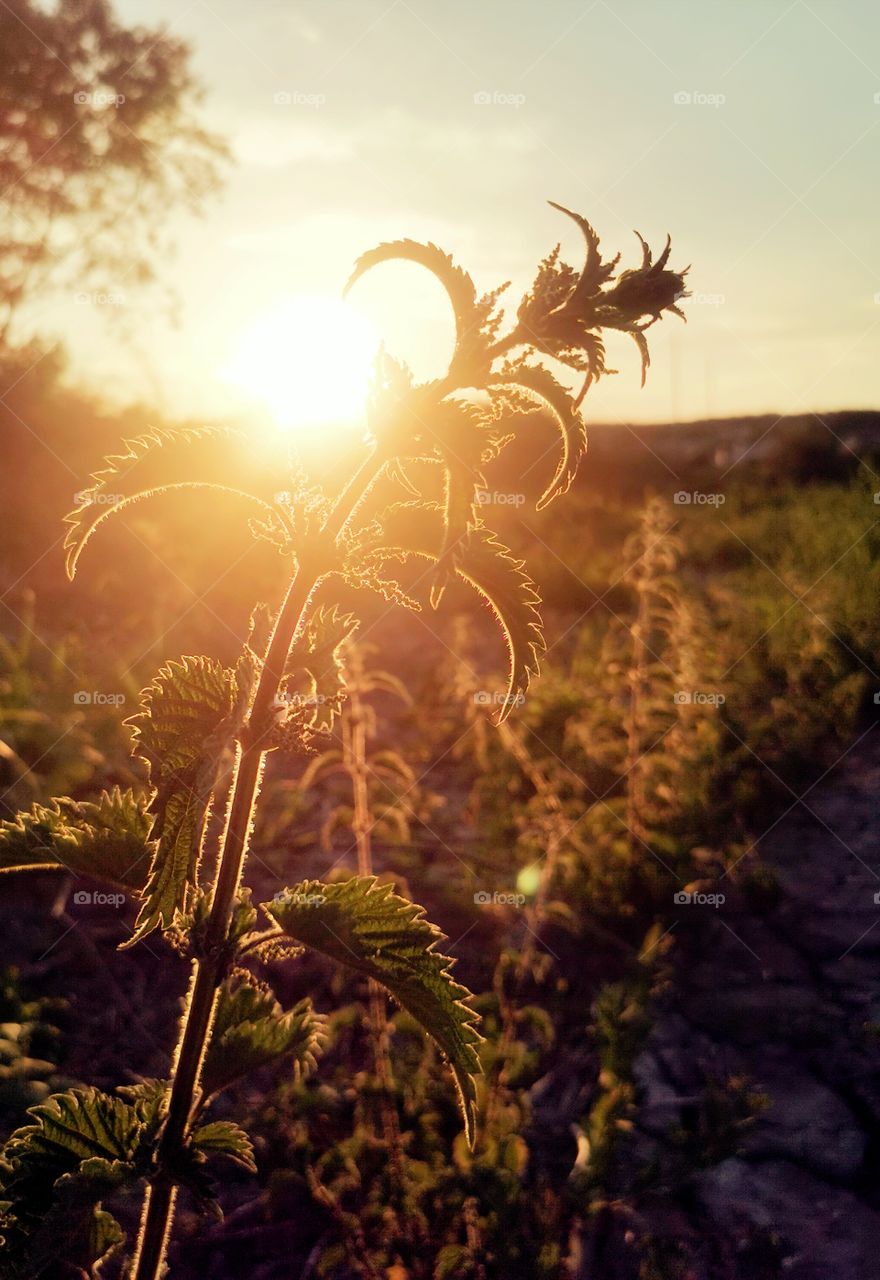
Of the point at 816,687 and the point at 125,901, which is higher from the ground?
the point at 816,687

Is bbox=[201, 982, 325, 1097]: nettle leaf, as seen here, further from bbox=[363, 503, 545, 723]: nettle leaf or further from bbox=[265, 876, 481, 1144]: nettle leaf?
bbox=[363, 503, 545, 723]: nettle leaf

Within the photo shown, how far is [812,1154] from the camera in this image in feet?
10.5

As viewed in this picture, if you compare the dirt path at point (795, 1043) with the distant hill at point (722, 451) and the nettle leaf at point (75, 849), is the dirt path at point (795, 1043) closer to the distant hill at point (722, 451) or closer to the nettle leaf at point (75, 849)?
the nettle leaf at point (75, 849)

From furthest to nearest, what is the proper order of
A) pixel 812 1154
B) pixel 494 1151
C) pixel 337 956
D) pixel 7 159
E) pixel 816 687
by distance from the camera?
pixel 7 159, pixel 816 687, pixel 812 1154, pixel 494 1151, pixel 337 956

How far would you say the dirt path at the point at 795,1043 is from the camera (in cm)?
294

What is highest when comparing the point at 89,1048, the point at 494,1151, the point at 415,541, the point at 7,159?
the point at 7,159

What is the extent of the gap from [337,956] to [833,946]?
325cm

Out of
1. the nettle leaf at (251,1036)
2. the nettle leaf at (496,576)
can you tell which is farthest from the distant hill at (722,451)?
the nettle leaf at (496,576)

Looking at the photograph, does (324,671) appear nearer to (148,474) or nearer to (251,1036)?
(148,474)

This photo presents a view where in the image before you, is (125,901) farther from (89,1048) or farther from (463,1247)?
(463,1247)

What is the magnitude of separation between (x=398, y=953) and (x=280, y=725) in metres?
0.43

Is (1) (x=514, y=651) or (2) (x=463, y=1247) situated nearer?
(1) (x=514, y=651)

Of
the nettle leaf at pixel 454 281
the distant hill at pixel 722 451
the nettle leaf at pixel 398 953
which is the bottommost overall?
the nettle leaf at pixel 398 953

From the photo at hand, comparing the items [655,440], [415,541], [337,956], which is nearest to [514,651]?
[415,541]
